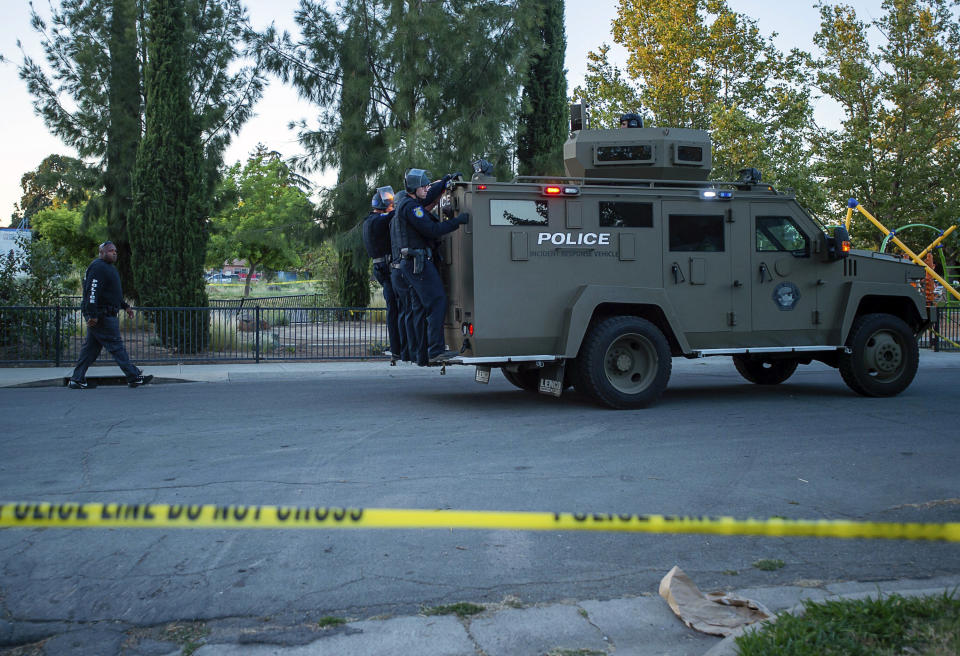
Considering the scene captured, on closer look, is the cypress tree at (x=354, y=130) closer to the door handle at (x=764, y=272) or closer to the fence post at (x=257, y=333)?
the fence post at (x=257, y=333)

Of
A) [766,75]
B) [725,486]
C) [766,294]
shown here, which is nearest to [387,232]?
[766,294]

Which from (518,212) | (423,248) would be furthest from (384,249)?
(518,212)

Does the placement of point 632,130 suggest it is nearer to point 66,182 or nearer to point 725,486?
point 725,486

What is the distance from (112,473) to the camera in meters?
5.96

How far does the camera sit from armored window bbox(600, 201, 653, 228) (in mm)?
8997

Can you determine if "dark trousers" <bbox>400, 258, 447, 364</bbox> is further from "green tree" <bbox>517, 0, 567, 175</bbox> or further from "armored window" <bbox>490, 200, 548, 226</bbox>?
"green tree" <bbox>517, 0, 567, 175</bbox>

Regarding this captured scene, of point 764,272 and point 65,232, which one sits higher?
point 65,232

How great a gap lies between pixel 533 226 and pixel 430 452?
121 inches

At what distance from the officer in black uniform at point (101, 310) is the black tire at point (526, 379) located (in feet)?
17.5

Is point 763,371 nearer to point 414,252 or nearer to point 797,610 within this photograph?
point 414,252

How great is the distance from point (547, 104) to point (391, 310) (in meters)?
10.5

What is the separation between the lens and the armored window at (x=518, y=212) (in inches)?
340

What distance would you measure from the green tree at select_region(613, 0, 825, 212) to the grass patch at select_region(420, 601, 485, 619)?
2053 cm

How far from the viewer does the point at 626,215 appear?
9.07 meters
